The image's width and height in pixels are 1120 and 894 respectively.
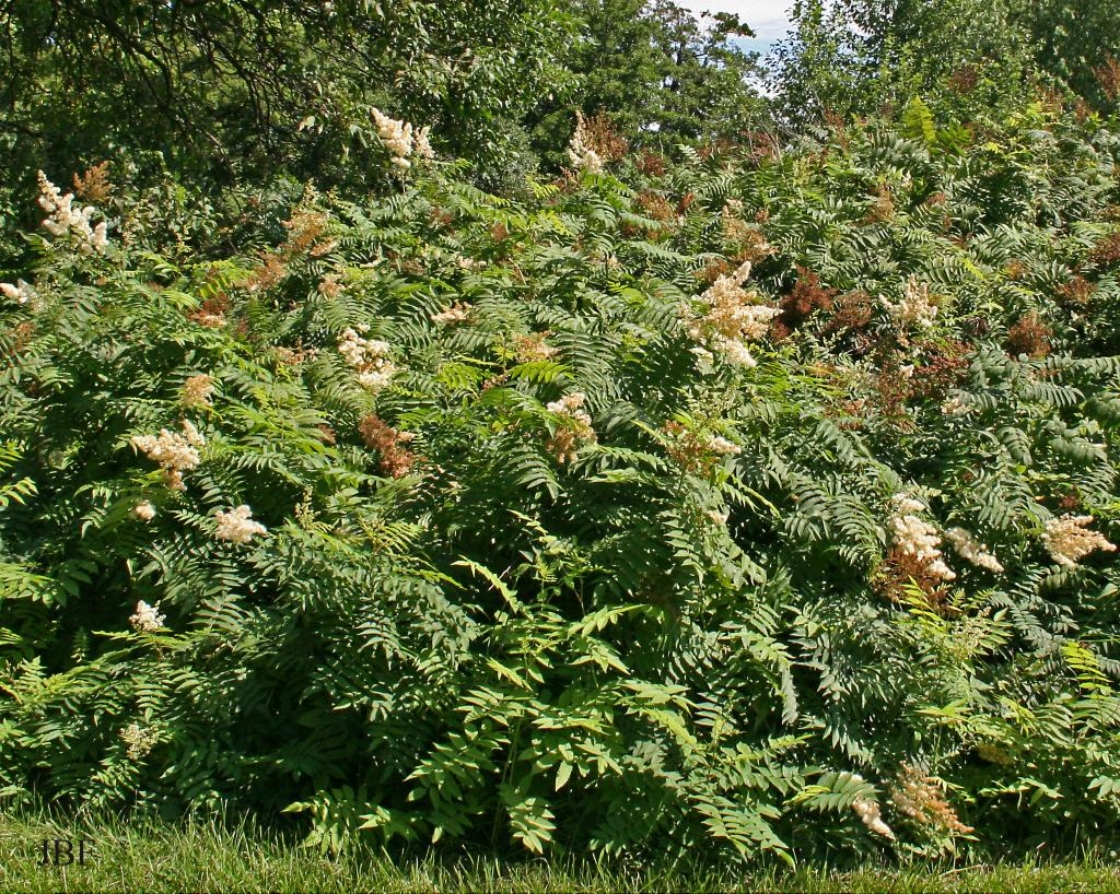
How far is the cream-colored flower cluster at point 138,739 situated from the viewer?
168 inches

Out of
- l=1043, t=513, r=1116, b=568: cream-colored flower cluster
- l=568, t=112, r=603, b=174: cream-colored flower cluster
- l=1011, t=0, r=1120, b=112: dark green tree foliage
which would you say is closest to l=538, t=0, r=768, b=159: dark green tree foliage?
l=1011, t=0, r=1120, b=112: dark green tree foliage

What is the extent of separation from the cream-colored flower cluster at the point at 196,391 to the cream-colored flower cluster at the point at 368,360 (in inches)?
35.6

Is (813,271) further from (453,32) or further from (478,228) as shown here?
(453,32)

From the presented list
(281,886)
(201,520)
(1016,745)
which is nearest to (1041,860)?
(1016,745)

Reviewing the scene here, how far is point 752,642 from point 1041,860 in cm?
135

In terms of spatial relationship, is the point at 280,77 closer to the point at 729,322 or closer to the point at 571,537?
the point at 729,322

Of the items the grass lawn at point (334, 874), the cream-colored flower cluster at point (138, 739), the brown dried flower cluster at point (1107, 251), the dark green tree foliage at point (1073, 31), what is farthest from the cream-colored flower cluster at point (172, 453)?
the dark green tree foliage at point (1073, 31)

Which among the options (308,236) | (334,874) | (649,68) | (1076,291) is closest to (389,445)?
(334,874)

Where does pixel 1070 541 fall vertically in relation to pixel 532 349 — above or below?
below

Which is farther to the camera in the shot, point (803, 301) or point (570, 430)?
point (803, 301)

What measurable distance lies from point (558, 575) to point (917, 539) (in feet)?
4.97

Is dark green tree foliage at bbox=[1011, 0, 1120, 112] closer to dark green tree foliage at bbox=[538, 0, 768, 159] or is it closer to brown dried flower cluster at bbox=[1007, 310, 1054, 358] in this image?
dark green tree foliage at bbox=[538, 0, 768, 159]

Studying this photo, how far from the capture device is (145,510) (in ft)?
15.4

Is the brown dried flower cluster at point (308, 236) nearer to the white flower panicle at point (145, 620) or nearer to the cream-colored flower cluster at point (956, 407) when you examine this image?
the white flower panicle at point (145, 620)
